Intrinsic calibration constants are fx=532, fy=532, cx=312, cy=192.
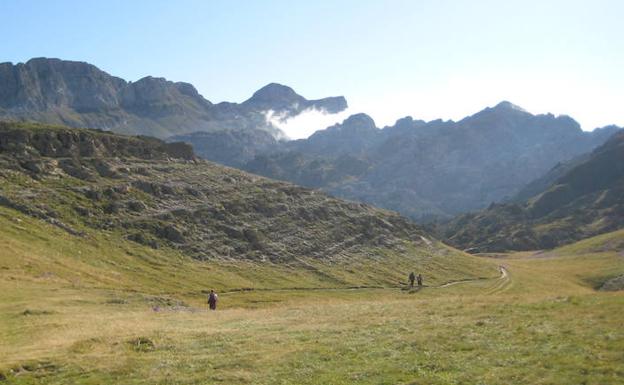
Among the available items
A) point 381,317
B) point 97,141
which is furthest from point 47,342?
point 97,141

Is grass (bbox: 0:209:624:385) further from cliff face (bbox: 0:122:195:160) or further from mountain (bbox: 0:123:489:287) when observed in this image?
cliff face (bbox: 0:122:195:160)

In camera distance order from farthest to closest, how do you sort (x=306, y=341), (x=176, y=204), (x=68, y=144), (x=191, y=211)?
(x=68, y=144), (x=176, y=204), (x=191, y=211), (x=306, y=341)

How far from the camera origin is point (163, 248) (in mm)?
121125

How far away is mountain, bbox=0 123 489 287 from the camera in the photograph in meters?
122

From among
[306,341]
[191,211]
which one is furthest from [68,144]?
[306,341]

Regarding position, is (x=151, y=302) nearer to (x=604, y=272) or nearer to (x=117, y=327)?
(x=117, y=327)

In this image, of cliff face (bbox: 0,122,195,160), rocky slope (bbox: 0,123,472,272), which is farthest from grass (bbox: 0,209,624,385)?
cliff face (bbox: 0,122,195,160)

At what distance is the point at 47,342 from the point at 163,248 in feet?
278

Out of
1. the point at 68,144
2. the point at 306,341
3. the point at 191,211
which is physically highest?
the point at 68,144

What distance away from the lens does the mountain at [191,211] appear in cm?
12200

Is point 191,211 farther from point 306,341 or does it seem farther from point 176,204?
point 306,341

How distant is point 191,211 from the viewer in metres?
144

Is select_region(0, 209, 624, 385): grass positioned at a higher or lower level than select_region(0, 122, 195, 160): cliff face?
lower

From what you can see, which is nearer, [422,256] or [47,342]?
[47,342]
